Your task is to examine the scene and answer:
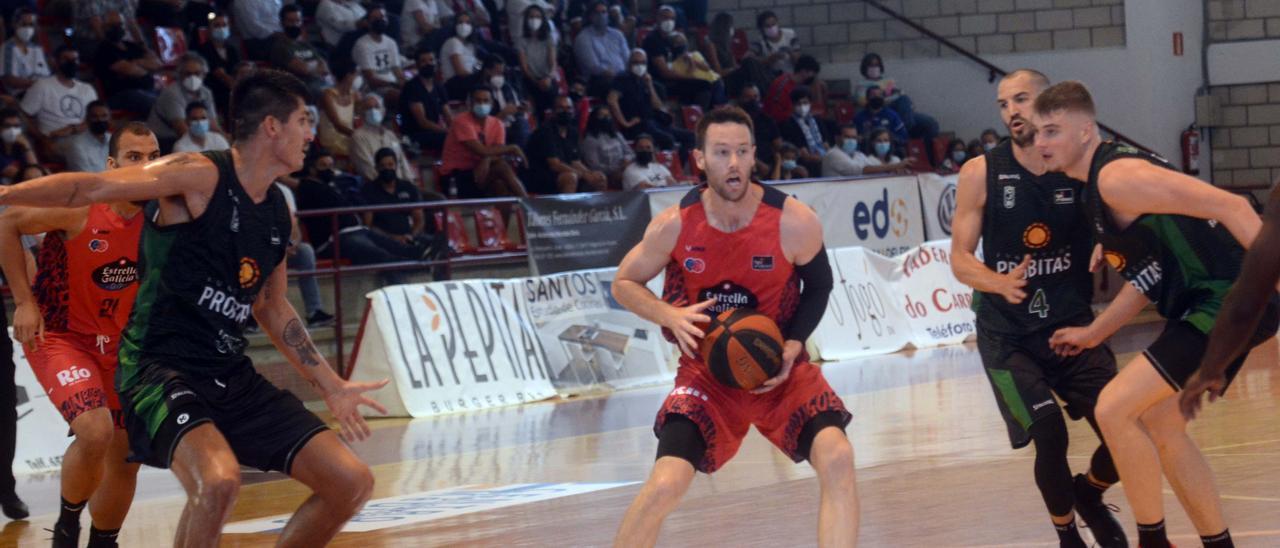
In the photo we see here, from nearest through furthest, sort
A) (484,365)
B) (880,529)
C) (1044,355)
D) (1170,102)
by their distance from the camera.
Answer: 1. (1044,355)
2. (880,529)
3. (484,365)
4. (1170,102)

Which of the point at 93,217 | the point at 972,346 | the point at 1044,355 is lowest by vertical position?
the point at 972,346

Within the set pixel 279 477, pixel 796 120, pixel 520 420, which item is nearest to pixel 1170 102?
pixel 796 120

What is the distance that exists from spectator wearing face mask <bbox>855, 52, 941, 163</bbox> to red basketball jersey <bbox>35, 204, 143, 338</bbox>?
57.5ft

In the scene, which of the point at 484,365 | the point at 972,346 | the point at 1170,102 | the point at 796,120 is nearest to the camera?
the point at 484,365

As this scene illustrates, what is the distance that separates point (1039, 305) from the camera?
6508 mm

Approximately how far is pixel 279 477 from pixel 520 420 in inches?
107

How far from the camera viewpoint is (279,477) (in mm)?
10523

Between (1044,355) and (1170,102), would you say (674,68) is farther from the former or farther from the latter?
(1044,355)

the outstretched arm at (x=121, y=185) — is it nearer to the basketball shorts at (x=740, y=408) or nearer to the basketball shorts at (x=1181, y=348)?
the basketball shorts at (x=740, y=408)

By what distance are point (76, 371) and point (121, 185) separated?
2.34 m

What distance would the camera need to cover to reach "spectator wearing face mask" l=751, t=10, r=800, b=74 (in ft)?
79.5

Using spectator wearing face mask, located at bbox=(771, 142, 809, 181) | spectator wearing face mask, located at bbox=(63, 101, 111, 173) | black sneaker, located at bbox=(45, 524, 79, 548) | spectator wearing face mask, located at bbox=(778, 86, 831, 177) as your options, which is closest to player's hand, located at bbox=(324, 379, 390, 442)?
black sneaker, located at bbox=(45, 524, 79, 548)

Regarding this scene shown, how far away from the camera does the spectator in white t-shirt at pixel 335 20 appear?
1827 centimetres

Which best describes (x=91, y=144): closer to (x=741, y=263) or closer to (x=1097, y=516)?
(x=741, y=263)
